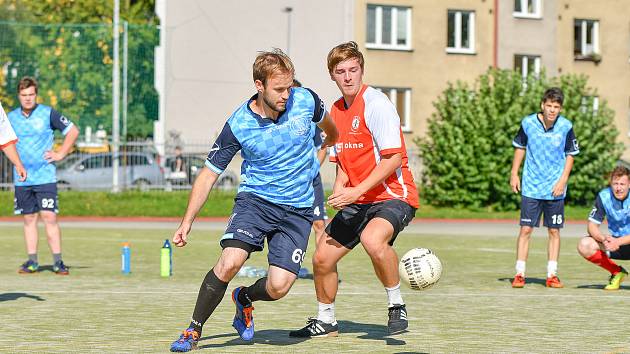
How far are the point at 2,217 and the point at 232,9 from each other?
20.3 metres

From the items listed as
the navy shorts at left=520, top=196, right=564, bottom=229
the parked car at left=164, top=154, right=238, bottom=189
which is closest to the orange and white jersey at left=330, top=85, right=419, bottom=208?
Answer: the navy shorts at left=520, top=196, right=564, bottom=229

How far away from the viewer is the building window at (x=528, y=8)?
176 feet

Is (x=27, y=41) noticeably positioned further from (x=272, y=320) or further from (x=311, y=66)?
(x=272, y=320)

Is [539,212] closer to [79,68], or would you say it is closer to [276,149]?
[276,149]

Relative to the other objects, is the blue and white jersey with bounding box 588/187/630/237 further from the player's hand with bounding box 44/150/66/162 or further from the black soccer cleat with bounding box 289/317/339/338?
the player's hand with bounding box 44/150/66/162

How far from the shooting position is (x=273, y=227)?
9484 millimetres

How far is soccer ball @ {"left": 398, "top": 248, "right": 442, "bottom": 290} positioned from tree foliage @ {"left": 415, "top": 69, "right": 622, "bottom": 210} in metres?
26.7

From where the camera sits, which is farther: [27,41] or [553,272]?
[27,41]

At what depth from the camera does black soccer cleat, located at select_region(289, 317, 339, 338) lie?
10141 millimetres

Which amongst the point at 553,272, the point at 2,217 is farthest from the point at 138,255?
the point at 2,217

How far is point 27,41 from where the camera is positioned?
4097 centimetres

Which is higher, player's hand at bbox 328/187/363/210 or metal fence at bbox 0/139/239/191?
player's hand at bbox 328/187/363/210

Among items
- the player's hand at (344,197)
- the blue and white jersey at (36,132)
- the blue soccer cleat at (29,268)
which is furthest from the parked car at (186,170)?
the player's hand at (344,197)

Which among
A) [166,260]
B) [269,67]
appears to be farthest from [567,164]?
[269,67]
